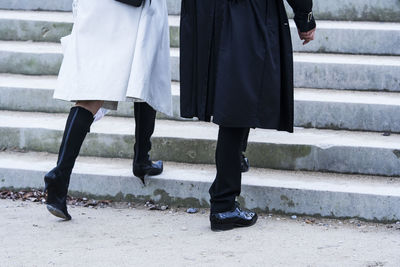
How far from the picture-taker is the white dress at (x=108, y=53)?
4176 mm

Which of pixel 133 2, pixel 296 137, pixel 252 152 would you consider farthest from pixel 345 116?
pixel 133 2

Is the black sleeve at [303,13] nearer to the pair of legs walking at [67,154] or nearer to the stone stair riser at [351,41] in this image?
the pair of legs walking at [67,154]

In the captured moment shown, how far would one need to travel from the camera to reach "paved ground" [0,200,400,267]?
3.78m

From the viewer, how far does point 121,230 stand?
4266 mm

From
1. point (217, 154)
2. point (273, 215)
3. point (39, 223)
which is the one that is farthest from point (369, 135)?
point (39, 223)

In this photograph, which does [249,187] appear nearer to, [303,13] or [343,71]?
[303,13]

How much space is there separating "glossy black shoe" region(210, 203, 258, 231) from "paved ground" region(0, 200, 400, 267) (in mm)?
46

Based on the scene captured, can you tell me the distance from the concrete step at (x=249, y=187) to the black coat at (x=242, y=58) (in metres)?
0.60

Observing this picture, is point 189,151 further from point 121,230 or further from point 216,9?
point 216,9

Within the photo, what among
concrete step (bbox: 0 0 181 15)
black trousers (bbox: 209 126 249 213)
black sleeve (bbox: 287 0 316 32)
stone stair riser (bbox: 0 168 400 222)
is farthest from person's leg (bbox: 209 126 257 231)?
concrete step (bbox: 0 0 181 15)

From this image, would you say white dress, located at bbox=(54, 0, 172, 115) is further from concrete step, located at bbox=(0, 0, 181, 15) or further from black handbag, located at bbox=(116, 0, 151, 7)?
concrete step, located at bbox=(0, 0, 181, 15)

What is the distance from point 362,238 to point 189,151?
1.44 meters

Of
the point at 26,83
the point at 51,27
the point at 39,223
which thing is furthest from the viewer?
the point at 51,27

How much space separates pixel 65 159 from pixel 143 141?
0.66 m
